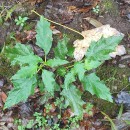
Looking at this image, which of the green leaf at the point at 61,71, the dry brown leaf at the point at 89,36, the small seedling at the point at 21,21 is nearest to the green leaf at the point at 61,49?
the green leaf at the point at 61,71

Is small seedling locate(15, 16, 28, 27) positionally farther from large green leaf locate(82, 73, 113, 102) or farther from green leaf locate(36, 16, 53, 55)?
large green leaf locate(82, 73, 113, 102)

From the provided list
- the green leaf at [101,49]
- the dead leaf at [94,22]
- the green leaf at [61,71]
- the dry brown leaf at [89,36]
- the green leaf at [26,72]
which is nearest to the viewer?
the green leaf at [26,72]

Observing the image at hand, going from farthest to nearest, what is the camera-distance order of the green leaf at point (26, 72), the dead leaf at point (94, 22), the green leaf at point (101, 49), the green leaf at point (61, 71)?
the dead leaf at point (94, 22)
the green leaf at point (61, 71)
the green leaf at point (101, 49)
the green leaf at point (26, 72)

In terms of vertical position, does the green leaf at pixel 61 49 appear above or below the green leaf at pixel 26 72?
above

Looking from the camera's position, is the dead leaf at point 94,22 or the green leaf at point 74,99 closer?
the green leaf at point 74,99

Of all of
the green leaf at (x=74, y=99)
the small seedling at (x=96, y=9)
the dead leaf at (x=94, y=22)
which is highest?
the small seedling at (x=96, y=9)

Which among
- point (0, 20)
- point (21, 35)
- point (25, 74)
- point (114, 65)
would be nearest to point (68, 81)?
point (25, 74)

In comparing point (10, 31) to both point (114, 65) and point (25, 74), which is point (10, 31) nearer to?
point (25, 74)

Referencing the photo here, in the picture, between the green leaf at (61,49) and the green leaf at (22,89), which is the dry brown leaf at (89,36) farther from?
the green leaf at (22,89)
